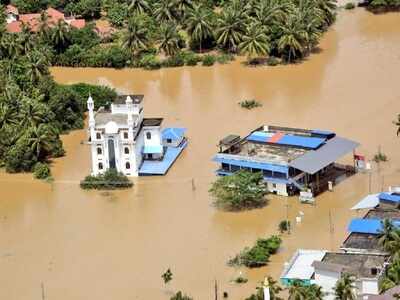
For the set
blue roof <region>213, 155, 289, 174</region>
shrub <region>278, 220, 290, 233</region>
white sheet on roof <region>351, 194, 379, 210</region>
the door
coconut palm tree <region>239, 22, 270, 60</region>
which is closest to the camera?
white sheet on roof <region>351, 194, 379, 210</region>

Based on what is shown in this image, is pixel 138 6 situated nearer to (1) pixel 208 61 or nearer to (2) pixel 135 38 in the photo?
(2) pixel 135 38

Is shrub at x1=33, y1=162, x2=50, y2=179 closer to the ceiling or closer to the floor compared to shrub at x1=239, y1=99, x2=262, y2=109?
closer to the floor

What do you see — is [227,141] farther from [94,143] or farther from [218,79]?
[218,79]

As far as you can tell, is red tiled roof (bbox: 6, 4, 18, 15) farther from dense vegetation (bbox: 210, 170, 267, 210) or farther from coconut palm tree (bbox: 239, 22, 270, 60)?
dense vegetation (bbox: 210, 170, 267, 210)

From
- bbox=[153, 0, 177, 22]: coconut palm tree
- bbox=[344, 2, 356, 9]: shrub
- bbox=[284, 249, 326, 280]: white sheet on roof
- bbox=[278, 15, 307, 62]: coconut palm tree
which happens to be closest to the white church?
bbox=[284, 249, 326, 280]: white sheet on roof

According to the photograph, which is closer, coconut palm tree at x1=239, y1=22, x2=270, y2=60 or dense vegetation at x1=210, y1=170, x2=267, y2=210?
dense vegetation at x1=210, y1=170, x2=267, y2=210

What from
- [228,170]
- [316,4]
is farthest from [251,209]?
[316,4]

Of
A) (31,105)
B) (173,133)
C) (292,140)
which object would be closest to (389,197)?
(292,140)
